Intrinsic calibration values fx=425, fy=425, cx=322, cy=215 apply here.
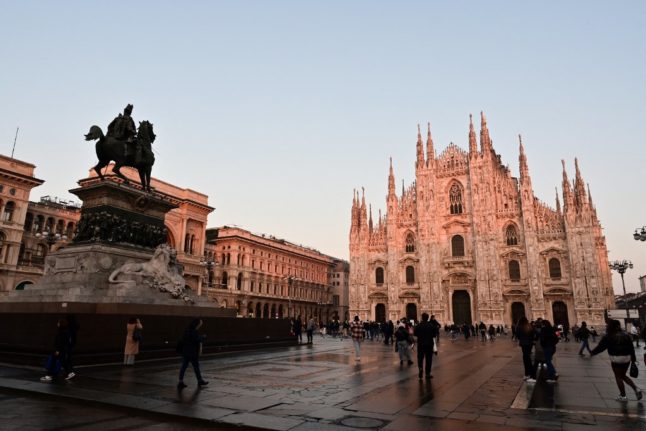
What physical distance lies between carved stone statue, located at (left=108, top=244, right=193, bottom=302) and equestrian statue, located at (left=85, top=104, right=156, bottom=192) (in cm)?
276

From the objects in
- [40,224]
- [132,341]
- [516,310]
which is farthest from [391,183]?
[132,341]

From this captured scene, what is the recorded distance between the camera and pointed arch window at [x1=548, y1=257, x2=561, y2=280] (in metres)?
44.2

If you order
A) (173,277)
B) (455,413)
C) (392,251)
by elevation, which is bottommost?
(455,413)

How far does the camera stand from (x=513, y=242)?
155 ft

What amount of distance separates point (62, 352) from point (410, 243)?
47.0m

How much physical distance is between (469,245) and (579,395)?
4252cm

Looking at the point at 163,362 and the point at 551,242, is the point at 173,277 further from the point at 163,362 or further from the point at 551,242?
the point at 551,242

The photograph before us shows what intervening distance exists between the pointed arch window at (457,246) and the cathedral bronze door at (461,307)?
4.37 meters

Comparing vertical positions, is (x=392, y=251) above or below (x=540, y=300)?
above

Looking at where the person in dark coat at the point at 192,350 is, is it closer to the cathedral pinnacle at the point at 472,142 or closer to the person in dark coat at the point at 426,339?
the person in dark coat at the point at 426,339

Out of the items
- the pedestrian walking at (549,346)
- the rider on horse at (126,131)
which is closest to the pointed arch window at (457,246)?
the pedestrian walking at (549,346)

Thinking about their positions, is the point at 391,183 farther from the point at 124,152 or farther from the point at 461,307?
the point at 124,152

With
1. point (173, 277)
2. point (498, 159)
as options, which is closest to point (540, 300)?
point (498, 159)

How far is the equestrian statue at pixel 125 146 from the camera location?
14.1 m
